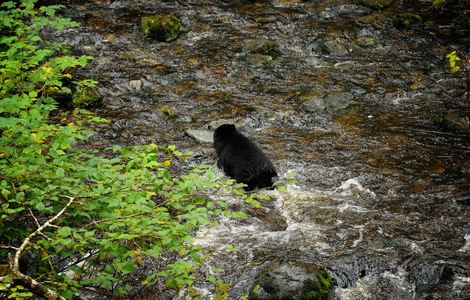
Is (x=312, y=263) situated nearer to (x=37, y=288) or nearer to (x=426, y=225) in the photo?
(x=426, y=225)

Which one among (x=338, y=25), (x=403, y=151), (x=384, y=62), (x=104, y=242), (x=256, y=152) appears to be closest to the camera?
(x=104, y=242)

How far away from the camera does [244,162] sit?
7551 mm

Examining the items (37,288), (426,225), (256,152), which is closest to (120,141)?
(256,152)

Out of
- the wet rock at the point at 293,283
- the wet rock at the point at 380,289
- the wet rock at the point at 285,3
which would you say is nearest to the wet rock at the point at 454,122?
the wet rock at the point at 380,289

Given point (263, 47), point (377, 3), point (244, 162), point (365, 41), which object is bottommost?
point (244, 162)

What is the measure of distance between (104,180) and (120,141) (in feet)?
15.9

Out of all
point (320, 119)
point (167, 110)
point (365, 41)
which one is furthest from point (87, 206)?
point (365, 41)

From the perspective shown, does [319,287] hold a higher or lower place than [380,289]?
higher

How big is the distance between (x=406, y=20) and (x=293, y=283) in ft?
35.9

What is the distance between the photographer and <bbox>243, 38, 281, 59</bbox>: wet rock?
1262 centimetres

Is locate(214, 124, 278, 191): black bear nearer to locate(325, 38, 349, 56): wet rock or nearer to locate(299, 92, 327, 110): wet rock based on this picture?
locate(299, 92, 327, 110): wet rock

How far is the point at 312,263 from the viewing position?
5957 millimetres

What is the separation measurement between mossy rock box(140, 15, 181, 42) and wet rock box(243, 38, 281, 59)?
1914mm

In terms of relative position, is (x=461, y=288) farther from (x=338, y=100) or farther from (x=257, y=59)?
(x=257, y=59)
